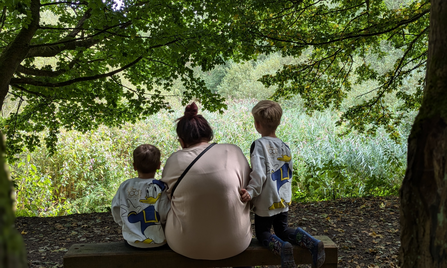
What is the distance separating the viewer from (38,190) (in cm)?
609

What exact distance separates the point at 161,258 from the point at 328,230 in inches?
91.8

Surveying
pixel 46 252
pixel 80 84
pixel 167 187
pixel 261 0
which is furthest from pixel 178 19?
pixel 46 252

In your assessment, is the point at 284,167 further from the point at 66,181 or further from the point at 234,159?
the point at 66,181

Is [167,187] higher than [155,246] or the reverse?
higher

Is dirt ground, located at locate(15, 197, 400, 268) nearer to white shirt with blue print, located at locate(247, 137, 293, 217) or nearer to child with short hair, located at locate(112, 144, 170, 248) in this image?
white shirt with blue print, located at locate(247, 137, 293, 217)

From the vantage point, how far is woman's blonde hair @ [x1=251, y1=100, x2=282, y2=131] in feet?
6.66

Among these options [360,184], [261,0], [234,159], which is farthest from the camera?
[360,184]

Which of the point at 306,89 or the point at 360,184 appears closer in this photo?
the point at 306,89

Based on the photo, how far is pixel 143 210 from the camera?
191cm

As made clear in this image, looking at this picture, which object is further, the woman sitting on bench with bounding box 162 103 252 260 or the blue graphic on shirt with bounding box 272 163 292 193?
the blue graphic on shirt with bounding box 272 163 292 193

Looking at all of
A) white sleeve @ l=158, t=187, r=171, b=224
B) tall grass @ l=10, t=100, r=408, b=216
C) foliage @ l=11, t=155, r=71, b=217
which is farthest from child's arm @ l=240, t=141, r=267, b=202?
foliage @ l=11, t=155, r=71, b=217

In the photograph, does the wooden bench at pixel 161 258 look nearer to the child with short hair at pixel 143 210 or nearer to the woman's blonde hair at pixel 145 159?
the child with short hair at pixel 143 210

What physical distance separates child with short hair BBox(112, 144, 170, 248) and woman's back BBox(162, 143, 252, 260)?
4.3 inches

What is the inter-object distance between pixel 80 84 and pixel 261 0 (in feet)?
7.75
